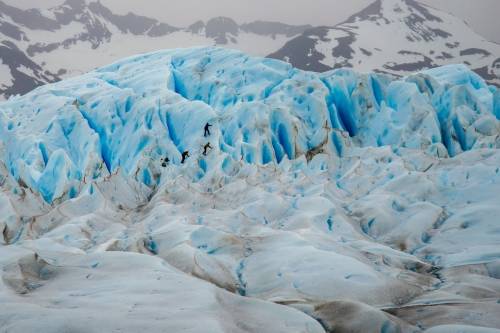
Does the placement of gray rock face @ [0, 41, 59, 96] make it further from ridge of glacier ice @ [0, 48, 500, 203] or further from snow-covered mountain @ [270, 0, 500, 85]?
ridge of glacier ice @ [0, 48, 500, 203]

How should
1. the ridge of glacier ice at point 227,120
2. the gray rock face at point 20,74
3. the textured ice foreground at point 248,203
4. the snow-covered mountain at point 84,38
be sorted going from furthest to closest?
the snow-covered mountain at point 84,38, the gray rock face at point 20,74, the ridge of glacier ice at point 227,120, the textured ice foreground at point 248,203

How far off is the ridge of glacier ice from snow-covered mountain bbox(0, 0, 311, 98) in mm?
66406

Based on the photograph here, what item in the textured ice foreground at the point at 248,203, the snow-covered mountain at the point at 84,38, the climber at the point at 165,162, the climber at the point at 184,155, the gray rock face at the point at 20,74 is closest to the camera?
the textured ice foreground at the point at 248,203

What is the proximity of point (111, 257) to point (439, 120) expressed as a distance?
909 inches

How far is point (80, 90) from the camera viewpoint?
2991cm

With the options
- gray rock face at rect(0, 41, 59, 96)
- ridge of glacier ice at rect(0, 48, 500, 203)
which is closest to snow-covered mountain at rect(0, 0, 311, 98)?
gray rock face at rect(0, 41, 59, 96)

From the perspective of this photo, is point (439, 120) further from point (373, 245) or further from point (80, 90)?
point (80, 90)

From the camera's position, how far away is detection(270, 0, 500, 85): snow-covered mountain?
306 feet

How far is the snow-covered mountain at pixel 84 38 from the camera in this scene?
322ft

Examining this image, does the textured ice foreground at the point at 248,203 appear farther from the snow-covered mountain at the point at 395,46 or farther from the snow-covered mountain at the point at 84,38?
the snow-covered mountain at the point at 84,38

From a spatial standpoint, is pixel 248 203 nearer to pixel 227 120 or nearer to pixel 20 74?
pixel 227 120

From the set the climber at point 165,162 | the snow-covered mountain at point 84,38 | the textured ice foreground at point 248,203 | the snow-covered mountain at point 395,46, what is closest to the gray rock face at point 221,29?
the snow-covered mountain at point 84,38

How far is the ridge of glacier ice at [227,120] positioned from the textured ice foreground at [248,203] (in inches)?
4.6

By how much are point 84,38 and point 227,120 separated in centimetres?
13733
